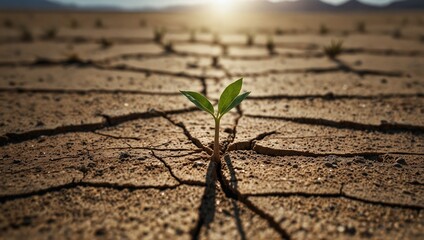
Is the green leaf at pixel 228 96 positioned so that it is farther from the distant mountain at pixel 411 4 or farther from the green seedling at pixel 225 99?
the distant mountain at pixel 411 4

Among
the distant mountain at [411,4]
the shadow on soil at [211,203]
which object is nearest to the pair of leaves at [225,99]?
the shadow on soil at [211,203]

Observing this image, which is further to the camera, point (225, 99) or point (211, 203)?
point (225, 99)

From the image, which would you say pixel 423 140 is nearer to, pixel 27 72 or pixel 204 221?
pixel 204 221

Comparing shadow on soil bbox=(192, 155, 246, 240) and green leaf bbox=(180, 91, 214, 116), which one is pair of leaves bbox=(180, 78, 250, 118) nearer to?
green leaf bbox=(180, 91, 214, 116)

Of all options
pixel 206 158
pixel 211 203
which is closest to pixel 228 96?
pixel 206 158

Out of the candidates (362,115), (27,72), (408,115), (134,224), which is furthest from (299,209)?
(27,72)

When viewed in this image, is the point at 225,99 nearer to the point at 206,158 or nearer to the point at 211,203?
the point at 206,158

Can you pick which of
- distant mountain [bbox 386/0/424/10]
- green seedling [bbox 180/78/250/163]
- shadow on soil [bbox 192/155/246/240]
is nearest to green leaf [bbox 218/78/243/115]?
green seedling [bbox 180/78/250/163]

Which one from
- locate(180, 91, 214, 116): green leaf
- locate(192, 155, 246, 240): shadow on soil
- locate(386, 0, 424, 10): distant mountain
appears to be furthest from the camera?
locate(386, 0, 424, 10): distant mountain
